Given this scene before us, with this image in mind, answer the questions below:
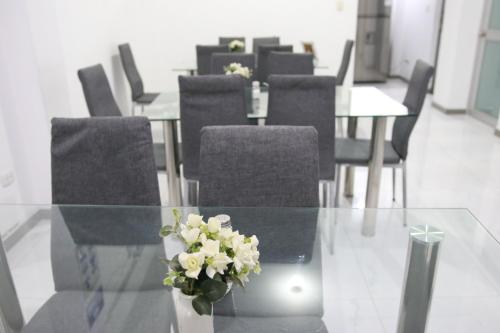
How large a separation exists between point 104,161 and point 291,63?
229cm

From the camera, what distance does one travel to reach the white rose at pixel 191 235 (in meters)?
0.77

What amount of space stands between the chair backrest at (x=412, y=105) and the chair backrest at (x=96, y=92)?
1.83 metres

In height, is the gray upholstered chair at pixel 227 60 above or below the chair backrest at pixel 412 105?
above

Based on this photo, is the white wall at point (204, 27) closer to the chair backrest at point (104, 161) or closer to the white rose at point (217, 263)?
the chair backrest at point (104, 161)

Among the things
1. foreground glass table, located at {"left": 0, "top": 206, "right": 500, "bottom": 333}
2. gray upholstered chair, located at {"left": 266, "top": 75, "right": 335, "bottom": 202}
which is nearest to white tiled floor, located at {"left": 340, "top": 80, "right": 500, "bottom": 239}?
gray upholstered chair, located at {"left": 266, "top": 75, "right": 335, "bottom": 202}

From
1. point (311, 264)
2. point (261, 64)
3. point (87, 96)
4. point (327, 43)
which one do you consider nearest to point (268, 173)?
point (311, 264)

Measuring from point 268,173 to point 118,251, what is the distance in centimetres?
58

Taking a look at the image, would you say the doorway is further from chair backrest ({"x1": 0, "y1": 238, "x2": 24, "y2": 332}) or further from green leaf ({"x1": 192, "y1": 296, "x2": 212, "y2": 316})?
chair backrest ({"x1": 0, "y1": 238, "x2": 24, "y2": 332})

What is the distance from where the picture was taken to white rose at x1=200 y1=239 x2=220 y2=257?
2.46 feet

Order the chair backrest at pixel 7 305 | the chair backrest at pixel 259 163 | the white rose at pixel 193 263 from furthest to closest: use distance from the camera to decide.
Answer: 1. the chair backrest at pixel 259 163
2. the chair backrest at pixel 7 305
3. the white rose at pixel 193 263

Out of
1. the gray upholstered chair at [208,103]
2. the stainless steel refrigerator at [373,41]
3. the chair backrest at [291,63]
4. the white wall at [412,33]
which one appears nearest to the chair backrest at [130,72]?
the chair backrest at [291,63]

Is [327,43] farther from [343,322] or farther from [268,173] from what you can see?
[343,322]

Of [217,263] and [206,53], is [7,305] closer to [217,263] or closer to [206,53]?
[217,263]

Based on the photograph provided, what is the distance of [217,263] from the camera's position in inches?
29.4
